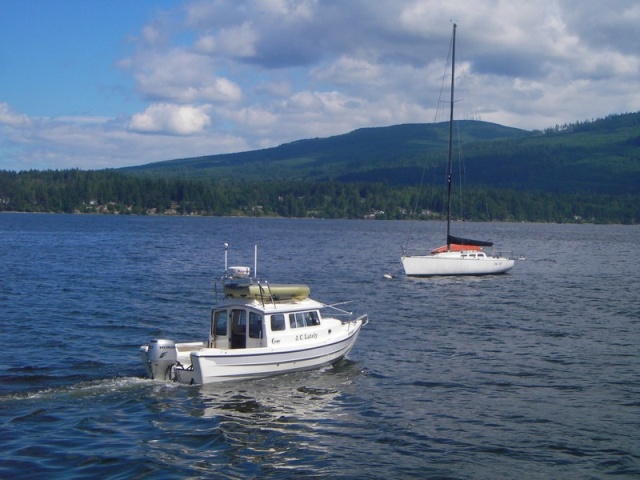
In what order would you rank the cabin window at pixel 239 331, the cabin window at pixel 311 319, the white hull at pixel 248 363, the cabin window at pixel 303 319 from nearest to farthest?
1. the white hull at pixel 248 363
2. the cabin window at pixel 239 331
3. the cabin window at pixel 303 319
4. the cabin window at pixel 311 319

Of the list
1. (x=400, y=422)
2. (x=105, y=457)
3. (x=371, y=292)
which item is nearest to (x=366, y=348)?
(x=400, y=422)

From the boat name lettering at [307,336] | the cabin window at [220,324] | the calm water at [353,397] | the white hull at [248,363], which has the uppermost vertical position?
the cabin window at [220,324]

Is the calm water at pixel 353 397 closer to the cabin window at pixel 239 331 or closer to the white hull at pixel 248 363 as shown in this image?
the white hull at pixel 248 363

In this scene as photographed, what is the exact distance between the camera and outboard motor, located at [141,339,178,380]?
25.0 m

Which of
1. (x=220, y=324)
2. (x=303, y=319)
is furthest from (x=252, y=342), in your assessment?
(x=303, y=319)

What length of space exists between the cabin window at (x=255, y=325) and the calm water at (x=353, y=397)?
5.22ft

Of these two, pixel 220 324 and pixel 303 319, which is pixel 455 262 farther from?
pixel 220 324

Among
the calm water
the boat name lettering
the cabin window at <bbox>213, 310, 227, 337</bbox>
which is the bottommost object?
the calm water

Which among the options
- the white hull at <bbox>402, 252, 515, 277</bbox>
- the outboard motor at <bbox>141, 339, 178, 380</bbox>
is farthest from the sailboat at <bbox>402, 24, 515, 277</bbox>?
the outboard motor at <bbox>141, 339, 178, 380</bbox>

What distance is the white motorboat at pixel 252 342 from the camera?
82.2 ft

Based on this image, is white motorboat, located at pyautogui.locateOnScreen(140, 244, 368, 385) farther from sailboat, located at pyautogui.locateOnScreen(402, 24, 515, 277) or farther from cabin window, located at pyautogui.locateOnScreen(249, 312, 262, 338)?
sailboat, located at pyautogui.locateOnScreen(402, 24, 515, 277)

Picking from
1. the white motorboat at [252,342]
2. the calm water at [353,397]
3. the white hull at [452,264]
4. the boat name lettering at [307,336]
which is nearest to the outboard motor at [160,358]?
the white motorboat at [252,342]

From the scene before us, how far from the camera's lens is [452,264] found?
63.4 m

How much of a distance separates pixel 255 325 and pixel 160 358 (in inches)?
130
